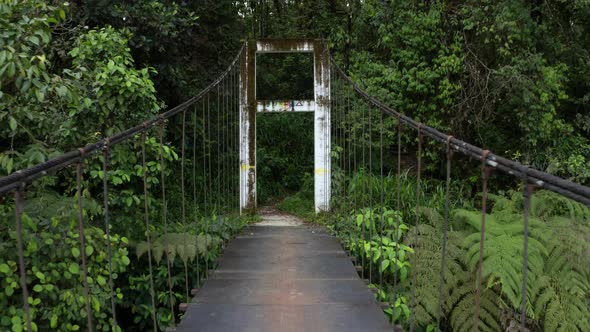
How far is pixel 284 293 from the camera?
2.61 meters

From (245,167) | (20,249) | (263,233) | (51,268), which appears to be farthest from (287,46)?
(20,249)

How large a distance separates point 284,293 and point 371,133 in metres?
2.42

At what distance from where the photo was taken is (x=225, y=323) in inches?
85.6

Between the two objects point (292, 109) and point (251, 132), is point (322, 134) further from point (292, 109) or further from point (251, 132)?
point (251, 132)

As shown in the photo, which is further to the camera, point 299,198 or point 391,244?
point 299,198

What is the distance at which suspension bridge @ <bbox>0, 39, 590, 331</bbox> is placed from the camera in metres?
1.29

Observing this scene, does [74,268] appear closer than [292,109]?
Yes

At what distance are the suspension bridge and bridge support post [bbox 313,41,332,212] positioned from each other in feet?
0.04

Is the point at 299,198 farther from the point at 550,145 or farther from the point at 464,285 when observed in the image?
the point at 464,285

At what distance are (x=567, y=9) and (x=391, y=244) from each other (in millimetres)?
3641

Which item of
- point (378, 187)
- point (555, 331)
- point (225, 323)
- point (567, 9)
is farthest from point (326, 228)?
point (567, 9)

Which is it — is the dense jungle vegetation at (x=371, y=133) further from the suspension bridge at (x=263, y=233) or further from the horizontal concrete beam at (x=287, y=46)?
the horizontal concrete beam at (x=287, y=46)

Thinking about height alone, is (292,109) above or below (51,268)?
above

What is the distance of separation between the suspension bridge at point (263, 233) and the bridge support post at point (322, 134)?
0.01 m
